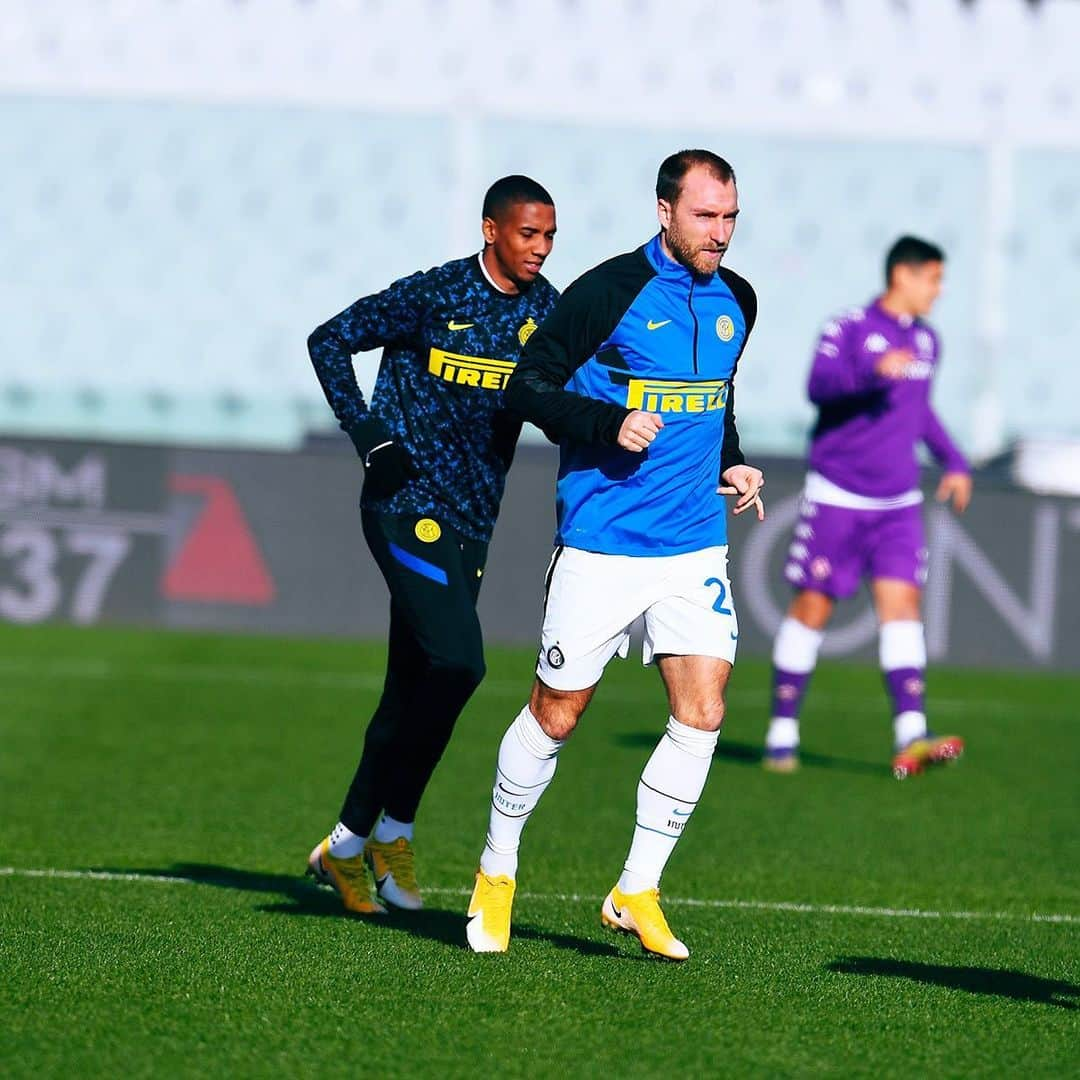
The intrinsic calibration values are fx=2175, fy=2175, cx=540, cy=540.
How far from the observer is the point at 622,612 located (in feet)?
18.0

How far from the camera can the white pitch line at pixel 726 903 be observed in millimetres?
6465

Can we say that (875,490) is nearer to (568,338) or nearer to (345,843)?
(345,843)

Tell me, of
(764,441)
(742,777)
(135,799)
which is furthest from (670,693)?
(764,441)

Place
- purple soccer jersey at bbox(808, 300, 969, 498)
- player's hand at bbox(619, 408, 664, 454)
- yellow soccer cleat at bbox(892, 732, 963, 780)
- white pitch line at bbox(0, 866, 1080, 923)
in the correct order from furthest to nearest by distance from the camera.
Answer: purple soccer jersey at bbox(808, 300, 969, 498) < yellow soccer cleat at bbox(892, 732, 963, 780) < white pitch line at bbox(0, 866, 1080, 923) < player's hand at bbox(619, 408, 664, 454)

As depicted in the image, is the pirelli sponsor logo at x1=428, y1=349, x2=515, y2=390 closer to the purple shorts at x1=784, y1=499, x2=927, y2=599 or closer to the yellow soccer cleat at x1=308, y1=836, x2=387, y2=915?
the yellow soccer cleat at x1=308, y1=836, x2=387, y2=915

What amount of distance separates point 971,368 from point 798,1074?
14317 mm

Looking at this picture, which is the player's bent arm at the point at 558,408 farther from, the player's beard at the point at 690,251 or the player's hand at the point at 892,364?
the player's hand at the point at 892,364

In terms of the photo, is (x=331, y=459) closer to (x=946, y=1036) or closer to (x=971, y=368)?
(x=971, y=368)

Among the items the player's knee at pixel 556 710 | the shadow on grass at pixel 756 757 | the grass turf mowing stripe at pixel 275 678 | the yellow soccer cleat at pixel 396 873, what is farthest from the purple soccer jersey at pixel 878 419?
the player's knee at pixel 556 710

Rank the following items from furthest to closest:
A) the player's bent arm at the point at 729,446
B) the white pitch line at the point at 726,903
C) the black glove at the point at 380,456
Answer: the white pitch line at the point at 726,903
the black glove at the point at 380,456
the player's bent arm at the point at 729,446

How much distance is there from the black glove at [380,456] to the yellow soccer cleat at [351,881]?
1086mm

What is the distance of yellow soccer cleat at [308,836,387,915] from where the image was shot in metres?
6.21

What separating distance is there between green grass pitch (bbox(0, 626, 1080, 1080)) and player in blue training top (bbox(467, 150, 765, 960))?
1.14 ft

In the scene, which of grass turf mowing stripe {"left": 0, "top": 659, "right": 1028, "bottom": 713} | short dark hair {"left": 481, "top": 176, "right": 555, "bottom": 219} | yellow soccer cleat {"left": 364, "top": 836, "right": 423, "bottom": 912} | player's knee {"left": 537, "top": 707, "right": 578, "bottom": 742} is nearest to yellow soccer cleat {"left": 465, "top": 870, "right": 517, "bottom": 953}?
player's knee {"left": 537, "top": 707, "right": 578, "bottom": 742}
